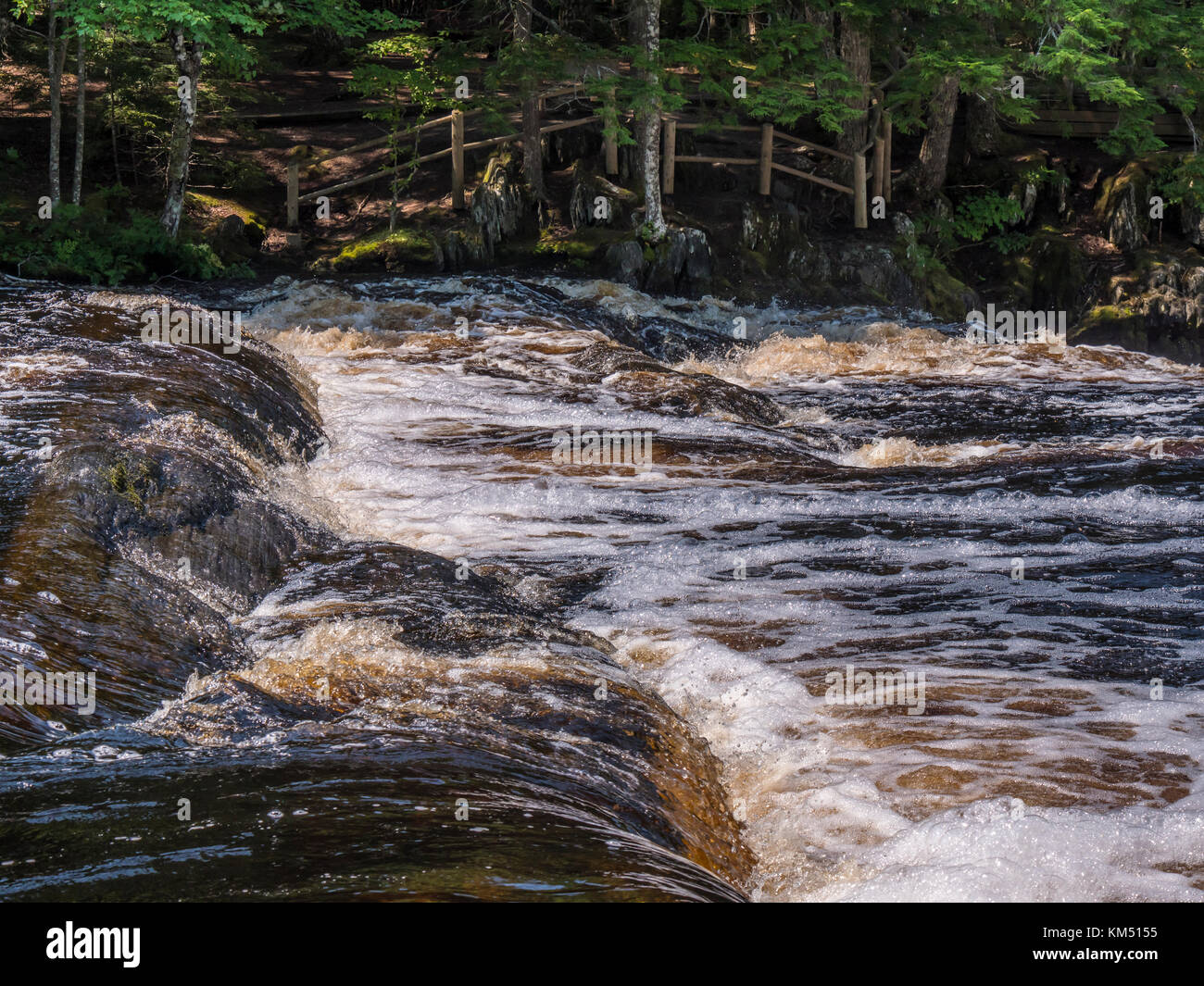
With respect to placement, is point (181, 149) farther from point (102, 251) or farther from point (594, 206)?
point (594, 206)

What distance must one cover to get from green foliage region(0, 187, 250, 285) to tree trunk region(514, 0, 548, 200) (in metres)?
5.02

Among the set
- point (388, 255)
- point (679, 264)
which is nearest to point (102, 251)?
point (388, 255)

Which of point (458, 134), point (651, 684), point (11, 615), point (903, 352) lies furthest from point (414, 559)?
point (458, 134)

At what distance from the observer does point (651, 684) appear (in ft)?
18.6

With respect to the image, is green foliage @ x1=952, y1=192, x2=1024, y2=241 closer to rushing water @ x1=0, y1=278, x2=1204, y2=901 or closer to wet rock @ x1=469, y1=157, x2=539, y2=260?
wet rock @ x1=469, y1=157, x2=539, y2=260

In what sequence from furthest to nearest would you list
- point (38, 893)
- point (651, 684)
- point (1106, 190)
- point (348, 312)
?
point (1106, 190) < point (348, 312) < point (651, 684) < point (38, 893)

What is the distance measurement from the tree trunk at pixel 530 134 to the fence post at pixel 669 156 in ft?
7.03

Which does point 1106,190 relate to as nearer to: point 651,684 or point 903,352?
point 903,352

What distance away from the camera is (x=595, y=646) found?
5895 mm

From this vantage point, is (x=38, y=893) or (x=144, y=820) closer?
(x=38, y=893)

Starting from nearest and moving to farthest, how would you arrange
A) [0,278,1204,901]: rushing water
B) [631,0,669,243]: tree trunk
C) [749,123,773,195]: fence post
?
1. [0,278,1204,901]: rushing water
2. [631,0,669,243]: tree trunk
3. [749,123,773,195]: fence post

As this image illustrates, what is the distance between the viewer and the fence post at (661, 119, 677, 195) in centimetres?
1989

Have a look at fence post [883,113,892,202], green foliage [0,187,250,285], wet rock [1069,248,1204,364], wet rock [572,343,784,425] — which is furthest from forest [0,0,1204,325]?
wet rock [572,343,784,425]

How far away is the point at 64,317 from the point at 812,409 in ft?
24.5
